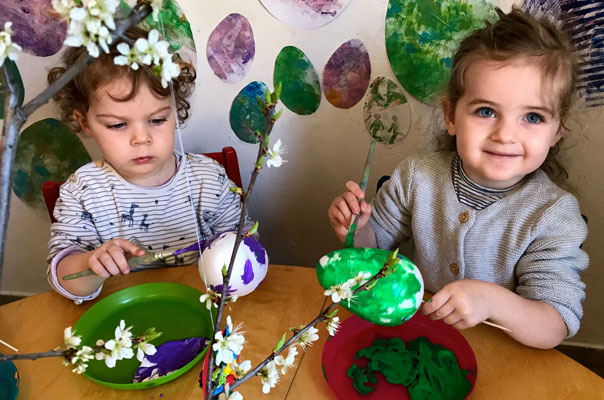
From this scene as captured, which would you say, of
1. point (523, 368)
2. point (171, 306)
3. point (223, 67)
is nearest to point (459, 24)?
point (223, 67)

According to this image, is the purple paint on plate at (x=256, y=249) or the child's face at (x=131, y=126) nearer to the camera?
the purple paint on plate at (x=256, y=249)

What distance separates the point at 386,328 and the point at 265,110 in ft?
1.68

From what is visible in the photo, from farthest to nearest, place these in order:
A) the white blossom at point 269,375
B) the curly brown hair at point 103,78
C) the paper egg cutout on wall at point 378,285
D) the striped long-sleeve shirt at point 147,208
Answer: the striped long-sleeve shirt at point 147,208 < the curly brown hair at point 103,78 < the paper egg cutout on wall at point 378,285 < the white blossom at point 269,375

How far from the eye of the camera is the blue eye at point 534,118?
741 mm

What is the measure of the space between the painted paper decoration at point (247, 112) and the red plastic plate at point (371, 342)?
0.63 metres

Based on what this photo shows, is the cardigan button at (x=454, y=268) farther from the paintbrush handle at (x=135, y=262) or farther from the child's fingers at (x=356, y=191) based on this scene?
the paintbrush handle at (x=135, y=262)

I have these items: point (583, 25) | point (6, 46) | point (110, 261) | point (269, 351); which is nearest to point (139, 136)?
point (110, 261)

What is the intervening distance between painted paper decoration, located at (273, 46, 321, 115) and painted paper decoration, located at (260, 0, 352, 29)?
0.07 m

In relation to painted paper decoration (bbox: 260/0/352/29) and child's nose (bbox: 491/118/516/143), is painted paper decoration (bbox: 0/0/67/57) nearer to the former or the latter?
painted paper decoration (bbox: 260/0/352/29)

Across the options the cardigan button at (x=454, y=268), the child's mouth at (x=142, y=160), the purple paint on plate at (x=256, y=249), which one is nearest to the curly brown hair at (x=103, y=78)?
the child's mouth at (x=142, y=160)

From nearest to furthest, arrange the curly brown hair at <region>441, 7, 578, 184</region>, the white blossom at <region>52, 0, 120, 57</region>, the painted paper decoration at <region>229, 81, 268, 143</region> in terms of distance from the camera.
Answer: the white blossom at <region>52, 0, 120, 57</region> < the curly brown hair at <region>441, 7, 578, 184</region> < the painted paper decoration at <region>229, 81, 268, 143</region>

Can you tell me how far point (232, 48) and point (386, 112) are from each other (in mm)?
427

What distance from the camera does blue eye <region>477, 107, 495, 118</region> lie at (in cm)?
76

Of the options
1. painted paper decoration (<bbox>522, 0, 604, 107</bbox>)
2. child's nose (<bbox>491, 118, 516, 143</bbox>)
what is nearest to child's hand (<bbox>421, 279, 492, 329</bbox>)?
child's nose (<bbox>491, 118, 516, 143</bbox>)
